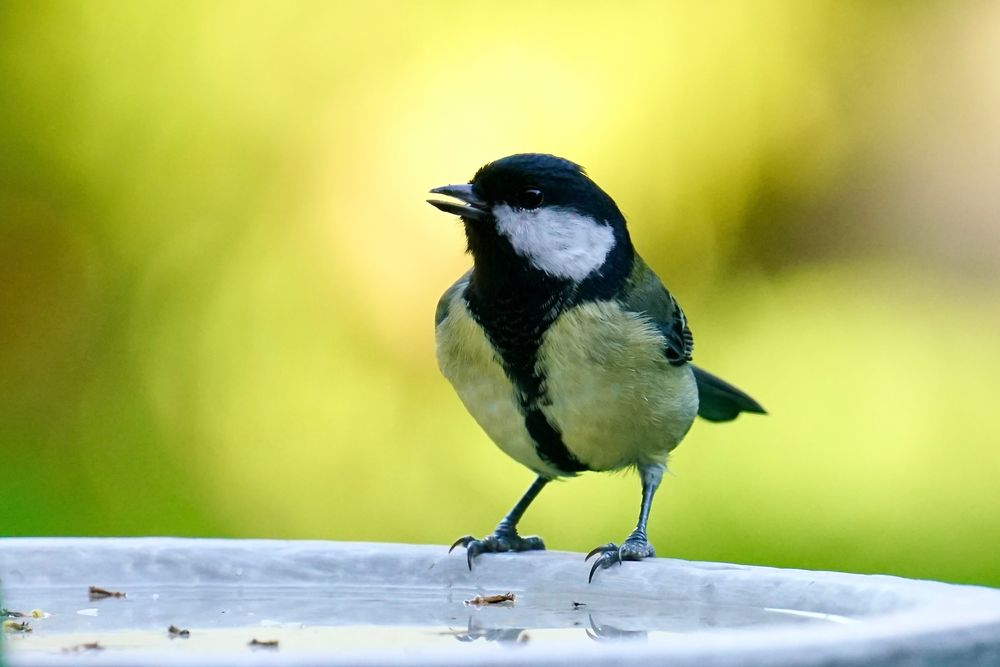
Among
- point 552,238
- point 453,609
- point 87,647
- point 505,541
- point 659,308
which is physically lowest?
point 505,541

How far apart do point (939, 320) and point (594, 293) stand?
76.3 inches

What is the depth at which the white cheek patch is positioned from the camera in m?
2.41

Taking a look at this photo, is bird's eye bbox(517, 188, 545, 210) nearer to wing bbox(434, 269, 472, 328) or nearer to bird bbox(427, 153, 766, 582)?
bird bbox(427, 153, 766, 582)

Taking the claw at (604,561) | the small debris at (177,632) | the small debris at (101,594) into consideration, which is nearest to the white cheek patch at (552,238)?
the claw at (604,561)

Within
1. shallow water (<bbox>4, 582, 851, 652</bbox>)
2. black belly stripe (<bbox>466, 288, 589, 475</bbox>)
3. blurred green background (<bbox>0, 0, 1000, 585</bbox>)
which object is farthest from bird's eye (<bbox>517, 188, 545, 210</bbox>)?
blurred green background (<bbox>0, 0, 1000, 585</bbox>)

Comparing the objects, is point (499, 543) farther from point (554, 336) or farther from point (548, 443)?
point (554, 336)

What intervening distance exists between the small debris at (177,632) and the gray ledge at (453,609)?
17mm

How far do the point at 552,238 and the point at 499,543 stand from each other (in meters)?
0.55

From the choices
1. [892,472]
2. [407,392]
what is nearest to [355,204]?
[407,392]

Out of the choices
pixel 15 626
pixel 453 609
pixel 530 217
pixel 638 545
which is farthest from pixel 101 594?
pixel 530 217

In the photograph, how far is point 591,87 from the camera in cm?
435

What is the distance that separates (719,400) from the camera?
9.90ft

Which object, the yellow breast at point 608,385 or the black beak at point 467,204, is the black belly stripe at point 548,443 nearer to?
the yellow breast at point 608,385

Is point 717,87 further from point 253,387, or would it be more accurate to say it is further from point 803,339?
point 253,387
